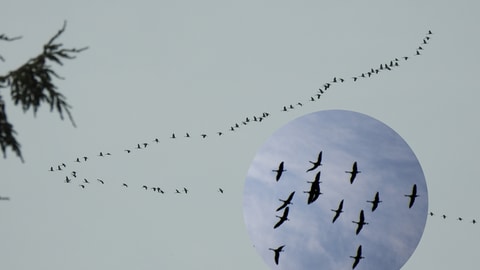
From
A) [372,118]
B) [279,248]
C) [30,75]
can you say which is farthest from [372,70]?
[30,75]

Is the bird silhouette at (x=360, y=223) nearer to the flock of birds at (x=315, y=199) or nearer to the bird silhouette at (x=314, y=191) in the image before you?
the flock of birds at (x=315, y=199)

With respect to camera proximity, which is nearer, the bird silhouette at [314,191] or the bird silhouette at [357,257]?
the bird silhouette at [357,257]

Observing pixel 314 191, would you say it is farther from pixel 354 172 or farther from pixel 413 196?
pixel 413 196

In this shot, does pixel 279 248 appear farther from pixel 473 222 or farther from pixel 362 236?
pixel 473 222

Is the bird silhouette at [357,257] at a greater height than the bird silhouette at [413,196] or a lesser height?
lesser

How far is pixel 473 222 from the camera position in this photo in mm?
67188

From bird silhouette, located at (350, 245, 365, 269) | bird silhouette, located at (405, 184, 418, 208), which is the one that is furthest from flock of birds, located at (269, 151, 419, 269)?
bird silhouette, located at (405, 184, 418, 208)

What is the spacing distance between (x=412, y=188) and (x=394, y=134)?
3873 mm

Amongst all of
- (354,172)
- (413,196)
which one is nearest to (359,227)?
(354,172)

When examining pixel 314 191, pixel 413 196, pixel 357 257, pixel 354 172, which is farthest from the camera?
pixel 413 196

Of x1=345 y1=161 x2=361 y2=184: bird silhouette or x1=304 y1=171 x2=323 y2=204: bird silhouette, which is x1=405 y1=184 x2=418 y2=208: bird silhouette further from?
x1=304 y1=171 x2=323 y2=204: bird silhouette

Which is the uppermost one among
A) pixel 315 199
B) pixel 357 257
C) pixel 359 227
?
pixel 315 199

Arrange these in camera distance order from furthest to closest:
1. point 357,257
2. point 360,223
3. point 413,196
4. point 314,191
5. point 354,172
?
point 413,196 → point 314,191 → point 360,223 → point 354,172 → point 357,257

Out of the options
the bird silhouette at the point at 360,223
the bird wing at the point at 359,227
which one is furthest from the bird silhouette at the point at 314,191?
the bird wing at the point at 359,227
